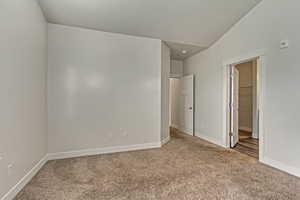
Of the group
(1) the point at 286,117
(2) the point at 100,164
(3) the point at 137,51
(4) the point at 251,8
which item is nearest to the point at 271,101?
(1) the point at 286,117

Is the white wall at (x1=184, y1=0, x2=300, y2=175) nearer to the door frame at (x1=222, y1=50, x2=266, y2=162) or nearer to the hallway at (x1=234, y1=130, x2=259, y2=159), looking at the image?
the door frame at (x1=222, y1=50, x2=266, y2=162)

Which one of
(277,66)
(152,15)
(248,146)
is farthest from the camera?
(248,146)

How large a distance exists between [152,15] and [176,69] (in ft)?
8.98

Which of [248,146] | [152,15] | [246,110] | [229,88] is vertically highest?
[152,15]

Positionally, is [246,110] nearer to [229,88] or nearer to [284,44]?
A: [229,88]

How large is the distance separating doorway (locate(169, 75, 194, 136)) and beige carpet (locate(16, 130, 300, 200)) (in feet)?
6.45

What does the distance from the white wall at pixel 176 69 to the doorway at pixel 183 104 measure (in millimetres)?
202

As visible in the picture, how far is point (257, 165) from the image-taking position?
2.88m

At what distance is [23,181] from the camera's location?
218cm

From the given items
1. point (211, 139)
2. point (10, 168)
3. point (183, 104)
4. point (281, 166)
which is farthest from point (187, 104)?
point (10, 168)

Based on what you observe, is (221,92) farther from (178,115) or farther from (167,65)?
(178,115)

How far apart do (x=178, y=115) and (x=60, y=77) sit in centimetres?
421

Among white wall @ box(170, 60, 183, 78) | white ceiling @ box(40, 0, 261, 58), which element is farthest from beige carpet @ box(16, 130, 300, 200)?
Answer: white wall @ box(170, 60, 183, 78)

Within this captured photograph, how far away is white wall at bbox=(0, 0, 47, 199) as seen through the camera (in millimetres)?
1803
